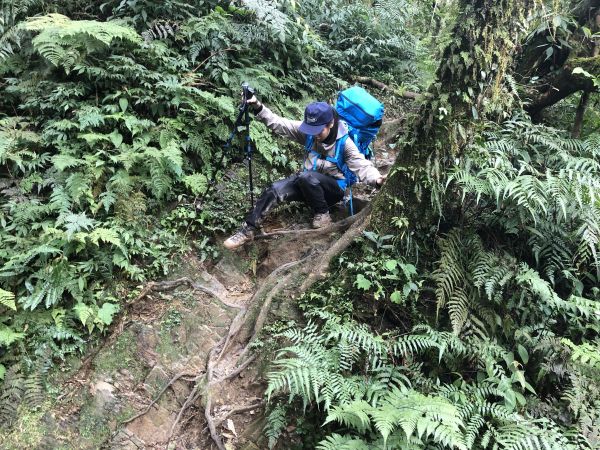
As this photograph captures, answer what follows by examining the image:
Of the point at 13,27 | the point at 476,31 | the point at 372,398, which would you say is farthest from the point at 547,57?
the point at 13,27

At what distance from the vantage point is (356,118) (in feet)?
18.2

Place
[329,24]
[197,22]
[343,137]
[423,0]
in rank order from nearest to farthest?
[343,137] < [197,22] < [329,24] < [423,0]

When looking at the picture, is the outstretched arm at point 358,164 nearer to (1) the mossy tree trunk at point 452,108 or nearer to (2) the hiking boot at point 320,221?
A: (1) the mossy tree trunk at point 452,108

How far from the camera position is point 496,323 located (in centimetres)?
409

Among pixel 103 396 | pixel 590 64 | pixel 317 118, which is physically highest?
pixel 590 64

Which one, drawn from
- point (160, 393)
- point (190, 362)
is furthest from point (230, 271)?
point (160, 393)

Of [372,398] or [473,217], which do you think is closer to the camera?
[372,398]

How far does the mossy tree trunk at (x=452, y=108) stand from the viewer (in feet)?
13.8

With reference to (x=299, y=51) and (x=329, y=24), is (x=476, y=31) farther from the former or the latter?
(x=329, y=24)

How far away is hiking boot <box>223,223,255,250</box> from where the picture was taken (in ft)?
17.8

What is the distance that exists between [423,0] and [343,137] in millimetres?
8641

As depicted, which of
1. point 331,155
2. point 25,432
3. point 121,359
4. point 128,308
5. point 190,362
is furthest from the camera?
point 331,155

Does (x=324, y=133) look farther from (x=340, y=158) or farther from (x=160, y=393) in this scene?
(x=160, y=393)

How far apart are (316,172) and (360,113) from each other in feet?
3.21
